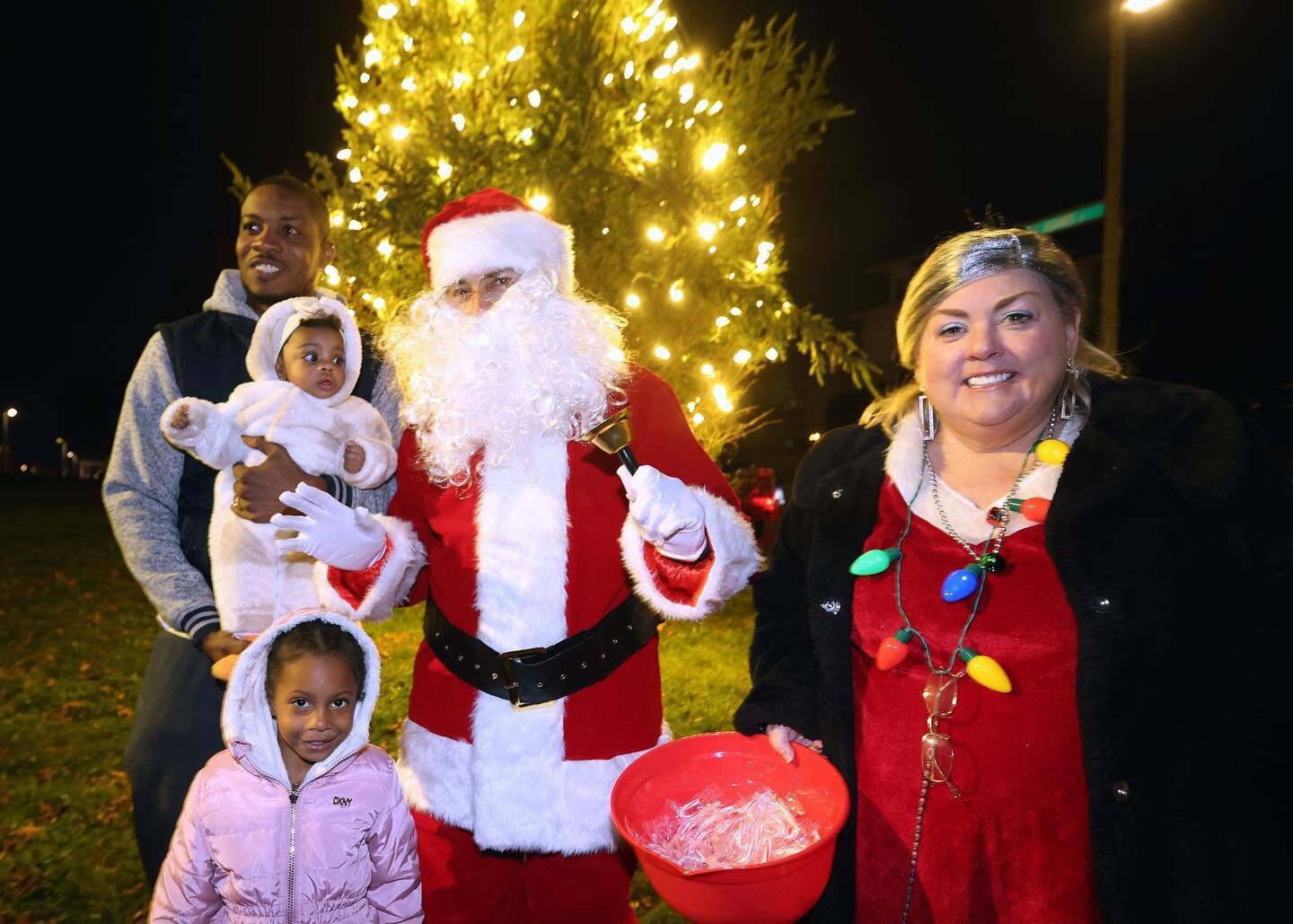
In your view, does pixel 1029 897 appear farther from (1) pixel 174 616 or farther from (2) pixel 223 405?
(2) pixel 223 405

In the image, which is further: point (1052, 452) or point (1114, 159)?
point (1114, 159)

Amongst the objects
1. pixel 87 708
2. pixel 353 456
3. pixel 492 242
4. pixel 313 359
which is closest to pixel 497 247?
pixel 492 242

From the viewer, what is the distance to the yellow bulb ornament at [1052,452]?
1.90 m

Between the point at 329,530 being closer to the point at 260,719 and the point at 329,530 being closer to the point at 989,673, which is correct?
the point at 260,719

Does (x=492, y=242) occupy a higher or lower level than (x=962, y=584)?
higher

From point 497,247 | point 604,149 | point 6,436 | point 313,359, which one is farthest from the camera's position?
Answer: point 6,436

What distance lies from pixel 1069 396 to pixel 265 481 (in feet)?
7.57

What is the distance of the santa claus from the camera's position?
2170 mm

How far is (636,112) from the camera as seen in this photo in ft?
19.7

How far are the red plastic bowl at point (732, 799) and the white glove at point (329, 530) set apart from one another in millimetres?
997

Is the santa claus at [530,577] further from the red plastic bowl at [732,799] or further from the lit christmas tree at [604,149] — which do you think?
the lit christmas tree at [604,149]

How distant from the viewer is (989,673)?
5.78ft

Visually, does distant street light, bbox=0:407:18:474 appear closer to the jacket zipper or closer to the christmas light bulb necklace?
the jacket zipper

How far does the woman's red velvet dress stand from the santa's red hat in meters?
1.57
